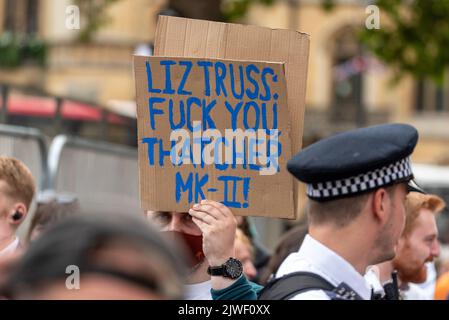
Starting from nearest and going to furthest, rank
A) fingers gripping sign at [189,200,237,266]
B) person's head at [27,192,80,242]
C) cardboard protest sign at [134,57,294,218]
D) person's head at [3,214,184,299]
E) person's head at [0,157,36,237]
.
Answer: person's head at [3,214,184,299], fingers gripping sign at [189,200,237,266], cardboard protest sign at [134,57,294,218], person's head at [0,157,36,237], person's head at [27,192,80,242]

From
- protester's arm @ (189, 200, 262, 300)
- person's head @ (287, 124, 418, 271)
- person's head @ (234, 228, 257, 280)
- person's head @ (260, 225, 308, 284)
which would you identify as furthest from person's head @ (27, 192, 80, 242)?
person's head @ (287, 124, 418, 271)

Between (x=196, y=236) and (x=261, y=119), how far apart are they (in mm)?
466

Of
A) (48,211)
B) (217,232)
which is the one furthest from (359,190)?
(48,211)

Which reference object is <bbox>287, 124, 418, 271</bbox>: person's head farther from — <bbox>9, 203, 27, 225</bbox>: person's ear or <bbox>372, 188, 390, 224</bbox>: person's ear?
<bbox>9, 203, 27, 225</bbox>: person's ear

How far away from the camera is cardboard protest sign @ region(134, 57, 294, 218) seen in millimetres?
3758

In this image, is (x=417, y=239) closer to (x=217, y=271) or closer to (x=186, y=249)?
(x=186, y=249)

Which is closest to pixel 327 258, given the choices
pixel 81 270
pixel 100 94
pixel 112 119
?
pixel 81 270

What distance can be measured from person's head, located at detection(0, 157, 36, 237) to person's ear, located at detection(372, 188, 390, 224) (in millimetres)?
1483

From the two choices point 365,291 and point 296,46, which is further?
point 296,46

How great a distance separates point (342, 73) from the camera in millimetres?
39594

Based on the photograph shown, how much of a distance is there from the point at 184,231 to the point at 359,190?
91cm

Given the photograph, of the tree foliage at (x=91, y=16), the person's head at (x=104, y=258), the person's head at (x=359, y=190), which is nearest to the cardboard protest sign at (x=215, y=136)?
the person's head at (x=359, y=190)

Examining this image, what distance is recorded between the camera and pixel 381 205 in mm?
3279

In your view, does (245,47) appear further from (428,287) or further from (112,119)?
(112,119)
